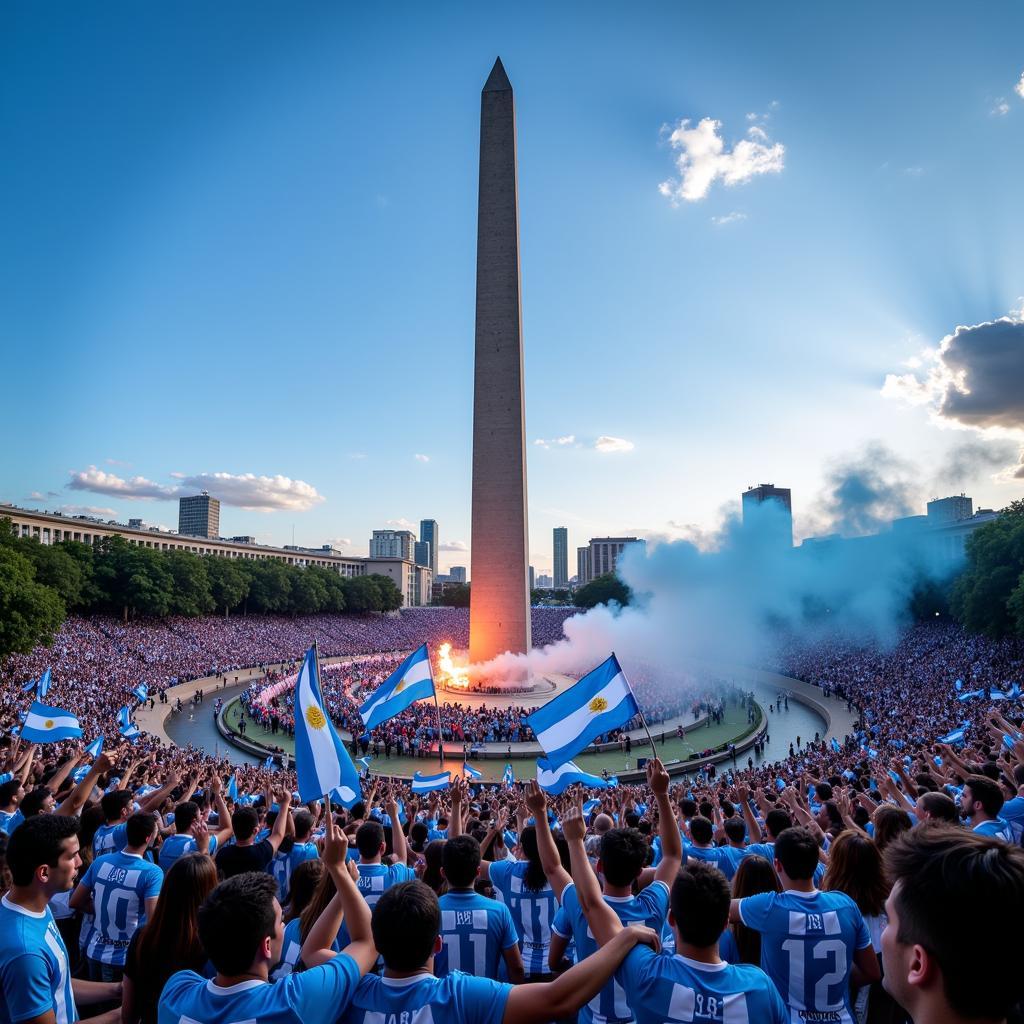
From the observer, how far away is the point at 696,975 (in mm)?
2445

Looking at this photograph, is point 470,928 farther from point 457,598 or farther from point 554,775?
point 457,598

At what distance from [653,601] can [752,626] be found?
9.43m

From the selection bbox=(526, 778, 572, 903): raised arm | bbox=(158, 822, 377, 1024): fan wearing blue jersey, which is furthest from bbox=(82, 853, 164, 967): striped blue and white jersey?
bbox=(526, 778, 572, 903): raised arm

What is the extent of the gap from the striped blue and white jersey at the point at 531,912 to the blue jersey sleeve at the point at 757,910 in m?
1.45

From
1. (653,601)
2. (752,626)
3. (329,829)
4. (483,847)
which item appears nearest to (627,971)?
(329,829)

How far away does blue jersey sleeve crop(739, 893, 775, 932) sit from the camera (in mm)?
3303

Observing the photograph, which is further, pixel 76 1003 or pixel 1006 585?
pixel 1006 585

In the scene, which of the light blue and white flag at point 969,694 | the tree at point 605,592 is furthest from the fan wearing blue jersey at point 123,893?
the tree at point 605,592

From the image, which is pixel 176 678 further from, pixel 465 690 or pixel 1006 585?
pixel 1006 585

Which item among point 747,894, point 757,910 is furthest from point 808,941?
point 747,894

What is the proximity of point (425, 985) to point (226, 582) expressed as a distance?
214 feet

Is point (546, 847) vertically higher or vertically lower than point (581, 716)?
higher

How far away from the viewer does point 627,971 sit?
2494 millimetres

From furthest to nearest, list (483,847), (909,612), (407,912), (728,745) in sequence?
(909,612), (728,745), (483,847), (407,912)
